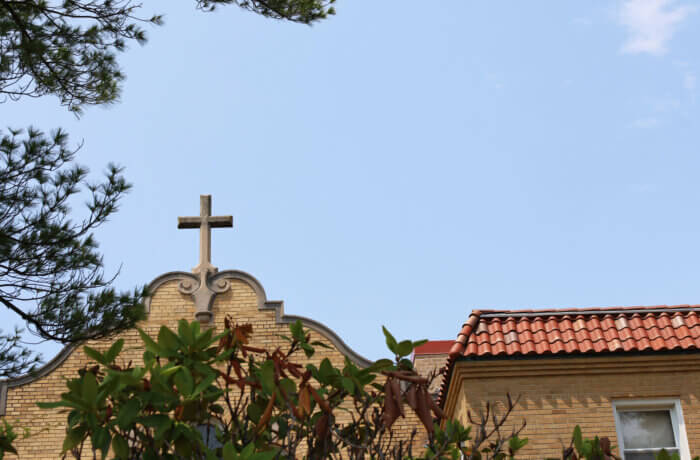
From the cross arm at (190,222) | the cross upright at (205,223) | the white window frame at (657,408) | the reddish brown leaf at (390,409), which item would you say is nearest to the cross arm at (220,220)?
the cross upright at (205,223)

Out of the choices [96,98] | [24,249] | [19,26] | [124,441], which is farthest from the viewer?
[96,98]

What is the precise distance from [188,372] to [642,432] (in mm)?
9223

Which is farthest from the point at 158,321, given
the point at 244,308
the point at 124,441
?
the point at 124,441

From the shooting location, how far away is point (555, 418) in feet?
41.9

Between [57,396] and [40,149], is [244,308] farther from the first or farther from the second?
[40,149]

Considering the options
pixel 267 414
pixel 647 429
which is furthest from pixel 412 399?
pixel 647 429

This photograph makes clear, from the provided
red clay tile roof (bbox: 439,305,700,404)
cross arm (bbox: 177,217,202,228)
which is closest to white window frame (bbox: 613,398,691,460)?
red clay tile roof (bbox: 439,305,700,404)

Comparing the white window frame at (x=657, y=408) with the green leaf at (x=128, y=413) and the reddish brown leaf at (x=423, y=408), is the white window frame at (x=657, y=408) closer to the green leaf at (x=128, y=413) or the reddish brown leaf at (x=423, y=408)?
the reddish brown leaf at (x=423, y=408)

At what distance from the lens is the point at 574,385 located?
12945 mm

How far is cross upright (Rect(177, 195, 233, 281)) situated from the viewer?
18.3 metres

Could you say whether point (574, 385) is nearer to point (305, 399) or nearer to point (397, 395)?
point (397, 395)

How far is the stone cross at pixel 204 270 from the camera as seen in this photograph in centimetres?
1758

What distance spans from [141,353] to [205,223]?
10.9ft

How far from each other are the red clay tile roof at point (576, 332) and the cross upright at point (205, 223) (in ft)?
20.7
